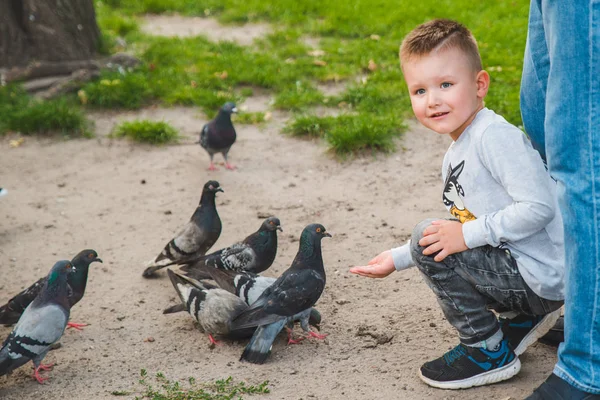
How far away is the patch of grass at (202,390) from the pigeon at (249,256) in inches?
48.5

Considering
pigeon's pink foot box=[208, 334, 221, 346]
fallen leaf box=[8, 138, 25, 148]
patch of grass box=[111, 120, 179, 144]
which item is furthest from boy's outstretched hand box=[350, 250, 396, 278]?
fallen leaf box=[8, 138, 25, 148]

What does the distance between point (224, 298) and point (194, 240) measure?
42.5 inches

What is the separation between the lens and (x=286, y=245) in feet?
19.2

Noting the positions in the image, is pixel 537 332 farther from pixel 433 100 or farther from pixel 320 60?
pixel 320 60

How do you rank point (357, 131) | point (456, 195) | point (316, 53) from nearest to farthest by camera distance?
1. point (456, 195)
2. point (357, 131)
3. point (316, 53)

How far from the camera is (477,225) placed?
10.9 feet

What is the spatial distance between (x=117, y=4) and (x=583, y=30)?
436 inches

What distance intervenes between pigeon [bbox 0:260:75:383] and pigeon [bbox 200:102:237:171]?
2.83 metres

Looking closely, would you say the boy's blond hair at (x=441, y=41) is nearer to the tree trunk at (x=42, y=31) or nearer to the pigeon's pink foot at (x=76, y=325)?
the pigeon's pink foot at (x=76, y=325)

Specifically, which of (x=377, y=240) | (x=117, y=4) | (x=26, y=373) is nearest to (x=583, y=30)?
(x=377, y=240)

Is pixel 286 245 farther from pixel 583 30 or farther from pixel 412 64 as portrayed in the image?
pixel 583 30

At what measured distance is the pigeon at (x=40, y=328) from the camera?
4.25 meters

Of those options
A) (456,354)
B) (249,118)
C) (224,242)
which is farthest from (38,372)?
(249,118)

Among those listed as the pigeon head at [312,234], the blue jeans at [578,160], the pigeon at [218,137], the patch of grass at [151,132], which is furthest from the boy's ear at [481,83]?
the patch of grass at [151,132]
